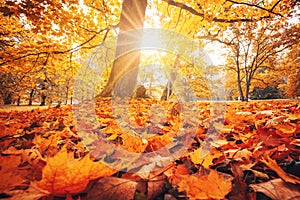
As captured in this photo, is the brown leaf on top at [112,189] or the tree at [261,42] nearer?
the brown leaf on top at [112,189]

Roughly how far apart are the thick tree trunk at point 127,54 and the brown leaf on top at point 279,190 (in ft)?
15.2

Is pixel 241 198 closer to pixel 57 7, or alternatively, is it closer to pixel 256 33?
pixel 57 7

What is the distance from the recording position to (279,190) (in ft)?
1.70

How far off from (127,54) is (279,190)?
4.99 metres

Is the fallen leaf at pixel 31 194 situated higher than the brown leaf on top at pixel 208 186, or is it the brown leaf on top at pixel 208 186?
the brown leaf on top at pixel 208 186

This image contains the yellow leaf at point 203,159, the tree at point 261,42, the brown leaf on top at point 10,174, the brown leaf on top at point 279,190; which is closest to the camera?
the brown leaf on top at point 279,190

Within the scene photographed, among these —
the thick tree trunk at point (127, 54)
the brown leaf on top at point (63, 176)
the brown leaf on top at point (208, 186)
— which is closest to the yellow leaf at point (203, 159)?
the brown leaf on top at point (208, 186)

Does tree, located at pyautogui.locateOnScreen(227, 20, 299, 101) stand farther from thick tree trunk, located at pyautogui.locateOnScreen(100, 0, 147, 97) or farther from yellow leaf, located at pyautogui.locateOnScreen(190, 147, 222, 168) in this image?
yellow leaf, located at pyautogui.locateOnScreen(190, 147, 222, 168)

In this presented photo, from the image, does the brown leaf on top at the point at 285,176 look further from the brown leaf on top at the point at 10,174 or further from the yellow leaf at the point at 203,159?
the brown leaf on top at the point at 10,174

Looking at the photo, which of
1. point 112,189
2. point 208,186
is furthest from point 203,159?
point 112,189

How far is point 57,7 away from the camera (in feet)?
12.8

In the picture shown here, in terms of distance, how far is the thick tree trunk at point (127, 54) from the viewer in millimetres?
5094

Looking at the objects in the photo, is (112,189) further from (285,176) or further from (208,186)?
(285,176)

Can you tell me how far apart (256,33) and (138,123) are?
15.1m
